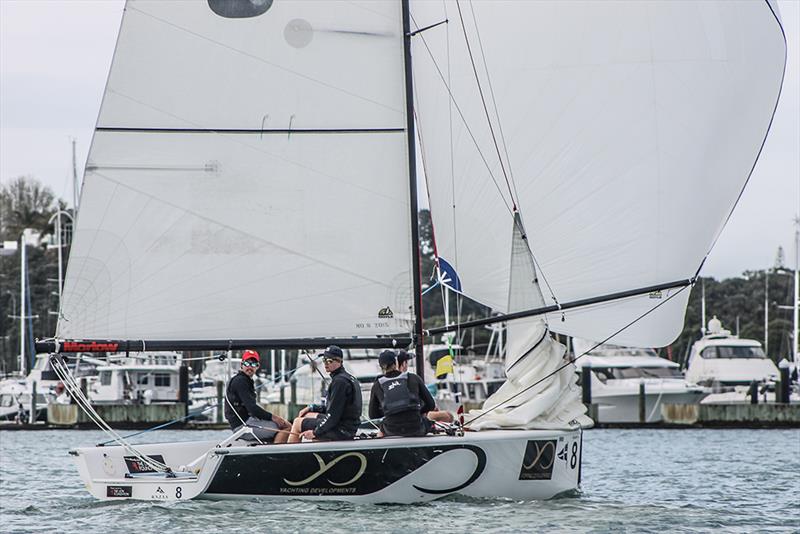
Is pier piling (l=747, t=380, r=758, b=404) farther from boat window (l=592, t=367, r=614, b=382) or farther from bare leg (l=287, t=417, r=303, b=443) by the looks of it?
bare leg (l=287, t=417, r=303, b=443)

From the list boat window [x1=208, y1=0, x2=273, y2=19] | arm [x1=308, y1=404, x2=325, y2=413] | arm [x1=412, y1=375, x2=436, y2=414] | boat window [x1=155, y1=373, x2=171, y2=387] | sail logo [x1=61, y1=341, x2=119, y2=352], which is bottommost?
arm [x1=308, y1=404, x2=325, y2=413]

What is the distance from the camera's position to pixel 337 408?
525 inches

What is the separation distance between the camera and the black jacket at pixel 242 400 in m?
13.8

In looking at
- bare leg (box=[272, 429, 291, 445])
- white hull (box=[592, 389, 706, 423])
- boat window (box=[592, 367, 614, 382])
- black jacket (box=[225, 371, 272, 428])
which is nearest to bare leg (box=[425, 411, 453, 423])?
bare leg (box=[272, 429, 291, 445])

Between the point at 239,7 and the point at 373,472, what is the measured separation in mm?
5354

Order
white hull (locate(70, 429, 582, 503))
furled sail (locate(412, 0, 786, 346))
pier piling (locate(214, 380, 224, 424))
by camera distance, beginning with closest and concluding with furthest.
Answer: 1. white hull (locate(70, 429, 582, 503))
2. furled sail (locate(412, 0, 786, 346))
3. pier piling (locate(214, 380, 224, 424))

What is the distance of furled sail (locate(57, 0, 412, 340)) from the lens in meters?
14.4

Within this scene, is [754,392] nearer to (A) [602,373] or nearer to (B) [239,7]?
(A) [602,373]

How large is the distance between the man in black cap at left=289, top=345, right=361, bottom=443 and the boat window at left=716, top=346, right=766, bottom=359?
32039mm

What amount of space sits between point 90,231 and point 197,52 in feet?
7.50

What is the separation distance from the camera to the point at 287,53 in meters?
14.9

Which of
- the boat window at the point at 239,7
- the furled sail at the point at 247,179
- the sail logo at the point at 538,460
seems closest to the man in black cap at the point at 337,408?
the furled sail at the point at 247,179

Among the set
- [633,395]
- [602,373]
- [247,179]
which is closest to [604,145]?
[247,179]

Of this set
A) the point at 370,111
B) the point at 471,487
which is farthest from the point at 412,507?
the point at 370,111
